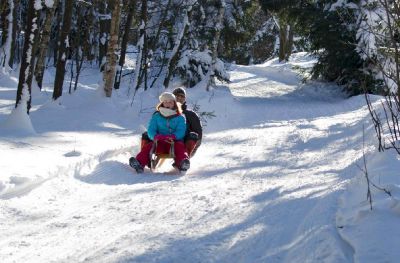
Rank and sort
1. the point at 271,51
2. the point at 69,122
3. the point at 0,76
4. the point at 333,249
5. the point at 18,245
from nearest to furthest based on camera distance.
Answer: the point at 333,249 → the point at 18,245 → the point at 69,122 → the point at 0,76 → the point at 271,51

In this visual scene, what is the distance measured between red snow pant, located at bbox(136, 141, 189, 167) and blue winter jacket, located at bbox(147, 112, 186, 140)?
1.20 feet

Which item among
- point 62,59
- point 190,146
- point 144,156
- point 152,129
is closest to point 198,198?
point 144,156

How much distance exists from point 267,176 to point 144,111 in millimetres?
6839

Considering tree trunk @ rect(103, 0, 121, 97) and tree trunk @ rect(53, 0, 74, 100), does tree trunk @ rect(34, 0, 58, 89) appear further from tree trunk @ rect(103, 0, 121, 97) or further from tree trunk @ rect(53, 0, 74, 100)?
tree trunk @ rect(103, 0, 121, 97)

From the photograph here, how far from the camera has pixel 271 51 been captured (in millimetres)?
48750

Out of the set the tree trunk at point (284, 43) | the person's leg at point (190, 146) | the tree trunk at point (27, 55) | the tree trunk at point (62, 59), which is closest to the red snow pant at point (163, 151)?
the person's leg at point (190, 146)

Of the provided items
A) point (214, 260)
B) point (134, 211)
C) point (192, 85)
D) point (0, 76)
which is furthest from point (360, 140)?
point (0, 76)

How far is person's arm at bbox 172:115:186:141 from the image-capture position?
827 centimetres

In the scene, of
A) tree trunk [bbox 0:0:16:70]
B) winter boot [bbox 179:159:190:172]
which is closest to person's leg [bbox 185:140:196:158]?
winter boot [bbox 179:159:190:172]

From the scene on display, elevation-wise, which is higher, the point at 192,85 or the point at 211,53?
the point at 211,53

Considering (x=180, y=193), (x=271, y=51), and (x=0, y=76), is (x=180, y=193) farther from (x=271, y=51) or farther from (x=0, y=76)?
(x=271, y=51)

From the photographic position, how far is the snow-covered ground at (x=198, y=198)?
4.09 m

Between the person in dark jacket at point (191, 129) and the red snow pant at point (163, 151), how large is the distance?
14.7 inches

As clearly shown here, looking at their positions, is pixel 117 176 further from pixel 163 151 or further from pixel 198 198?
pixel 198 198
